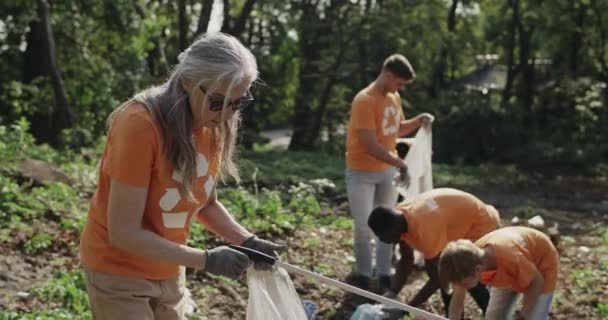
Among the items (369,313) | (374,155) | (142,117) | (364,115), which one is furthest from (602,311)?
(142,117)

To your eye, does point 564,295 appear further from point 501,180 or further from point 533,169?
point 533,169

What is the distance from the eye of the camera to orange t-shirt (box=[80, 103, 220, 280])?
86.0 inches

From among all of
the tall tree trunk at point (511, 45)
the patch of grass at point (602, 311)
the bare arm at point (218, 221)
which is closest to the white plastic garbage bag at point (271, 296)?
the bare arm at point (218, 221)

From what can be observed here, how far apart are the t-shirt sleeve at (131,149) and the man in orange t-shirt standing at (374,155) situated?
3.49m

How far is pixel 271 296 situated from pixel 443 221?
219 cm

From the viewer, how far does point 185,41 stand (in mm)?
13398

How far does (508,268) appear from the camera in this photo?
152 inches

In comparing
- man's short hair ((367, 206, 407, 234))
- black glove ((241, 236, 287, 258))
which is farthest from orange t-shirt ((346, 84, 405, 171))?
black glove ((241, 236, 287, 258))

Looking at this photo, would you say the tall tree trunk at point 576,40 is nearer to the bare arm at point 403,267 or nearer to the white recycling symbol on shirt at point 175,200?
the bare arm at point 403,267

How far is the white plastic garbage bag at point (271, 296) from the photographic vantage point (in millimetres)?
2680

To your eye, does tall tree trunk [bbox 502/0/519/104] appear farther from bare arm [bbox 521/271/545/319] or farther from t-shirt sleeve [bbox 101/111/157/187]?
t-shirt sleeve [bbox 101/111/157/187]

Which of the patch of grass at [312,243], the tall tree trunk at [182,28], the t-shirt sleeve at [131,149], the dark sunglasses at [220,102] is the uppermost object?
the tall tree trunk at [182,28]

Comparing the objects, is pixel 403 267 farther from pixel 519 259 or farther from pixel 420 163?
pixel 519 259

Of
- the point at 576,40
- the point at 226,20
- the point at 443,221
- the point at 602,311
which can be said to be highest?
the point at 226,20
